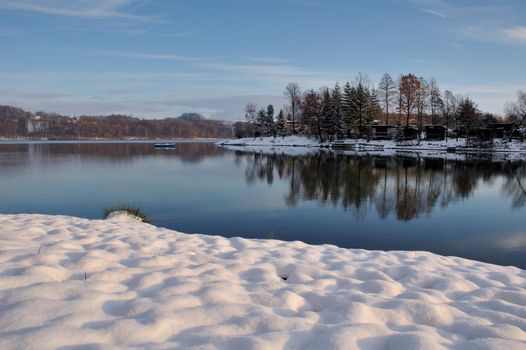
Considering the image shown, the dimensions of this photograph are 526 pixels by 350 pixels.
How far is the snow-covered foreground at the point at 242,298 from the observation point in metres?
3.25

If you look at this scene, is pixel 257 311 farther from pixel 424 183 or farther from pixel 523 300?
pixel 424 183

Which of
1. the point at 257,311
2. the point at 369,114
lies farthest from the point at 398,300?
the point at 369,114

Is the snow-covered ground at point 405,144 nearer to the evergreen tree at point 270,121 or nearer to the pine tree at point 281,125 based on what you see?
the pine tree at point 281,125

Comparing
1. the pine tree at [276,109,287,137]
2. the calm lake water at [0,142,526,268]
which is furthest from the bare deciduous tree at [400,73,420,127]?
the calm lake water at [0,142,526,268]

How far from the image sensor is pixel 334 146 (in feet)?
243

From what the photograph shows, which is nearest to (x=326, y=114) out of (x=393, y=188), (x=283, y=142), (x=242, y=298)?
(x=283, y=142)

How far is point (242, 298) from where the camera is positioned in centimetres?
433

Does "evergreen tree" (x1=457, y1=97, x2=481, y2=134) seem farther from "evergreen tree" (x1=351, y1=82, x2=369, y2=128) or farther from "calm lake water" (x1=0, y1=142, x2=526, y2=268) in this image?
"calm lake water" (x1=0, y1=142, x2=526, y2=268)

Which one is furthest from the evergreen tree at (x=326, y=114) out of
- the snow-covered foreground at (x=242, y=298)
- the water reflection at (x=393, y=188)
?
the snow-covered foreground at (x=242, y=298)

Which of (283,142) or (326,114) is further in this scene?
(283,142)

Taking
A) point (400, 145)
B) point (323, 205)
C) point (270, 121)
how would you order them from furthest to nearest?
point (270, 121), point (400, 145), point (323, 205)

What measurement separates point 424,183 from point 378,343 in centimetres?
2235

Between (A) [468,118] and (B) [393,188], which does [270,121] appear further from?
(B) [393,188]

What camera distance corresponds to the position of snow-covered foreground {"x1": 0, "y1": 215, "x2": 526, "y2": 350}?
128 inches
